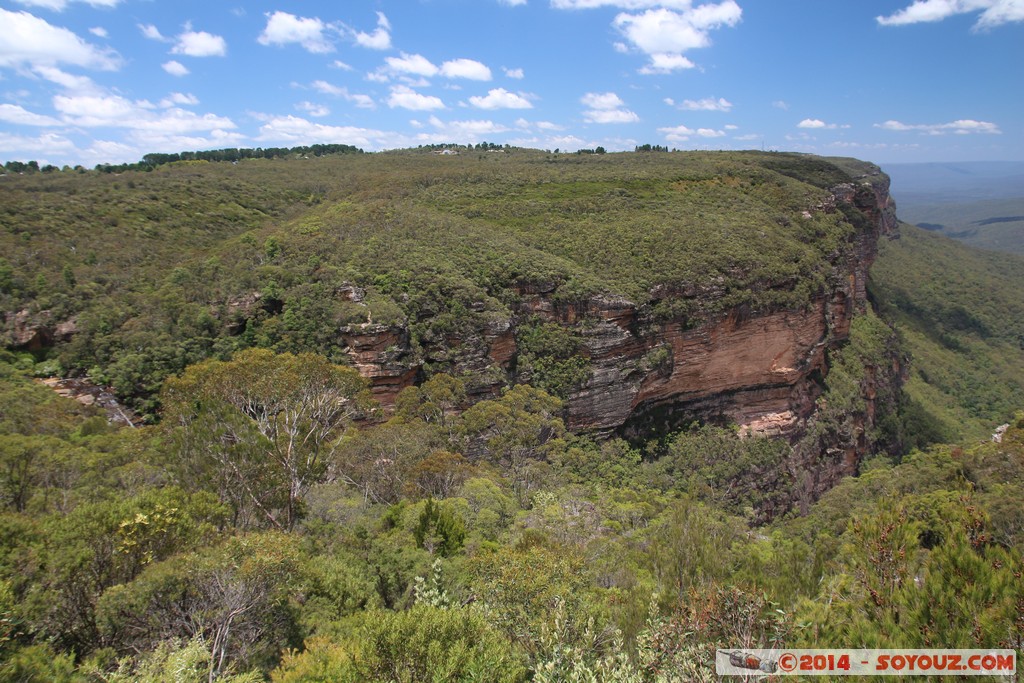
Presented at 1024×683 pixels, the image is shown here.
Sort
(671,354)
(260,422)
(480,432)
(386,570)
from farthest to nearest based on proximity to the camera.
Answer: (671,354) → (480,432) → (260,422) → (386,570)

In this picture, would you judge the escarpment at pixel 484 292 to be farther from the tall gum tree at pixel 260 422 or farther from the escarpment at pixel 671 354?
the tall gum tree at pixel 260 422

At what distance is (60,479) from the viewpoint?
1481 centimetres

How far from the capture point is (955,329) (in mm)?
64438

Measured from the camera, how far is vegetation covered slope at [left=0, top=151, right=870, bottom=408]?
28219mm

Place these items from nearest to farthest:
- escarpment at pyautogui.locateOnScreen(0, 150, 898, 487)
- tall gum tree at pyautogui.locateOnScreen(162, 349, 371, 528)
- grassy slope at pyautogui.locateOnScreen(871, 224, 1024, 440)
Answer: tall gum tree at pyautogui.locateOnScreen(162, 349, 371, 528) < escarpment at pyautogui.locateOnScreen(0, 150, 898, 487) < grassy slope at pyautogui.locateOnScreen(871, 224, 1024, 440)

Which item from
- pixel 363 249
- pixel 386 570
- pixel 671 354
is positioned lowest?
pixel 671 354

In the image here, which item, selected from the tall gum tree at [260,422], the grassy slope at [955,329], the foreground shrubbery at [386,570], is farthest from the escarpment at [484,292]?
the grassy slope at [955,329]

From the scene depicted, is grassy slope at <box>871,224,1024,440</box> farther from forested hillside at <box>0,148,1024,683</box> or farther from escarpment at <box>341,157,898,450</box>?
escarpment at <box>341,157,898,450</box>

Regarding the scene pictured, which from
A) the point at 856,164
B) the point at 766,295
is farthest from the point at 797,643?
the point at 856,164

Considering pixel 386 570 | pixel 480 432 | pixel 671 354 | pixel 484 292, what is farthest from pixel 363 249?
pixel 386 570

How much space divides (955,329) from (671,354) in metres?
54.5

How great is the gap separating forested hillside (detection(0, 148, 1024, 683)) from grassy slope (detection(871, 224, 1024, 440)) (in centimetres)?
61

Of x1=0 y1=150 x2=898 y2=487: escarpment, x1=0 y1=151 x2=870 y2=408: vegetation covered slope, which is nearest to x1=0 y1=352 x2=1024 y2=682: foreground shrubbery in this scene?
x1=0 y1=150 x2=898 y2=487: escarpment

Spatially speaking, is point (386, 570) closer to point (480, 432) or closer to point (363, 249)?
point (480, 432)
